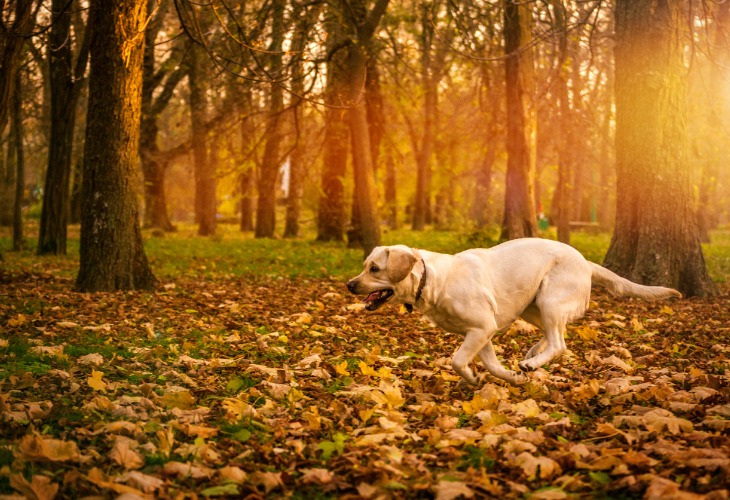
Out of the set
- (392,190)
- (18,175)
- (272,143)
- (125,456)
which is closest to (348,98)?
(272,143)

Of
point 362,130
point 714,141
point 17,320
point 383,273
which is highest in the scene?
point 714,141

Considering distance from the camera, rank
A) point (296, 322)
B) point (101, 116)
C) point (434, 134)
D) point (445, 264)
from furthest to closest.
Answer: point (434, 134), point (101, 116), point (296, 322), point (445, 264)

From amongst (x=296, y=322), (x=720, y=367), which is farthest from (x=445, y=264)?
(x=296, y=322)

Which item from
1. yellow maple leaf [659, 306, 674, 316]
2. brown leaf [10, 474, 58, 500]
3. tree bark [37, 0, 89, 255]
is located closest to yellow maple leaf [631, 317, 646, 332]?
yellow maple leaf [659, 306, 674, 316]

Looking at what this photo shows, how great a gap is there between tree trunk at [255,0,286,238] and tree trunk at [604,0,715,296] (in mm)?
6742

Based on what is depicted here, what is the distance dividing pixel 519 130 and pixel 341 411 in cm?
1260

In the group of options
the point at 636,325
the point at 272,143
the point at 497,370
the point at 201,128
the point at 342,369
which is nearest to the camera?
the point at 497,370

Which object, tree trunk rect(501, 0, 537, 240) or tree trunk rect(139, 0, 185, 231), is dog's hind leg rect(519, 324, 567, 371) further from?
tree trunk rect(139, 0, 185, 231)

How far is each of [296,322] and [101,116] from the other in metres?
4.75

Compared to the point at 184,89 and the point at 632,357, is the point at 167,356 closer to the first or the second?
the point at 632,357

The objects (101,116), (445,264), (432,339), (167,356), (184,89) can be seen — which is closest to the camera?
(445,264)

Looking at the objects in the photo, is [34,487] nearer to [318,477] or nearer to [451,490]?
[318,477]

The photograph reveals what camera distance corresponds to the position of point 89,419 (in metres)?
4.95

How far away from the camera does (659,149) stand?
38.4ft
